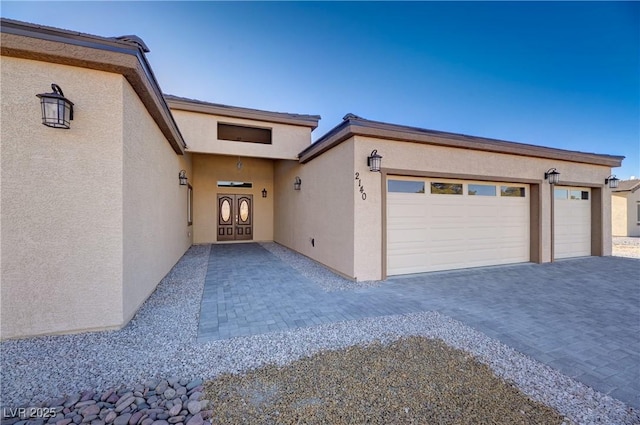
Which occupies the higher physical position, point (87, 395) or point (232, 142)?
point (232, 142)

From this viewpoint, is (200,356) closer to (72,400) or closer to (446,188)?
(72,400)

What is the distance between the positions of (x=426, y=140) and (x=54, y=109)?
257 inches

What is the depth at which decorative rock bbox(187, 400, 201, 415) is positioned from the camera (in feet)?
6.35

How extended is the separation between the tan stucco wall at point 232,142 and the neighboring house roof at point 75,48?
518cm

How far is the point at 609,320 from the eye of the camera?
380 centimetres

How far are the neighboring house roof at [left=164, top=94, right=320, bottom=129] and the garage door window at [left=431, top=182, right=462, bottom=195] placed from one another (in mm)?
5341

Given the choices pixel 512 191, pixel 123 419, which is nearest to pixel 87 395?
pixel 123 419

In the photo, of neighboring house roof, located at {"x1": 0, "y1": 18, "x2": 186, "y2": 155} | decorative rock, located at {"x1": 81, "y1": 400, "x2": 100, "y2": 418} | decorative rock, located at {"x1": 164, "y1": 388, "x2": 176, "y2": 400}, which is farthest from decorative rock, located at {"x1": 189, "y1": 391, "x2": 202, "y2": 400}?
neighboring house roof, located at {"x1": 0, "y1": 18, "x2": 186, "y2": 155}

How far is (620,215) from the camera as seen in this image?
17.4 metres

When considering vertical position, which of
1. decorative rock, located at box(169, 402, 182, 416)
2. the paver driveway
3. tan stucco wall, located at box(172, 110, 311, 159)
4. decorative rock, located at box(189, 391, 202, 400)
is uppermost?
tan stucco wall, located at box(172, 110, 311, 159)

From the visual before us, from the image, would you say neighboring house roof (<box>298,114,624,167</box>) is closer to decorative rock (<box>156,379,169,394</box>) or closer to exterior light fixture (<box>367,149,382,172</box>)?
exterior light fixture (<box>367,149,382,172</box>)

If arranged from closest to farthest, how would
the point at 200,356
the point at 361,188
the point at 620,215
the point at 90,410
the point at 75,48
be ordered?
the point at 90,410 < the point at 200,356 < the point at 75,48 < the point at 361,188 < the point at 620,215

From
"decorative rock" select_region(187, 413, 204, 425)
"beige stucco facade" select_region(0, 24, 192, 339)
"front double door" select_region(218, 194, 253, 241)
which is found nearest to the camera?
"decorative rock" select_region(187, 413, 204, 425)

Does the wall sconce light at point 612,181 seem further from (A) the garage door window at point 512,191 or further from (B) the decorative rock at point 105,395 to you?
(B) the decorative rock at point 105,395
